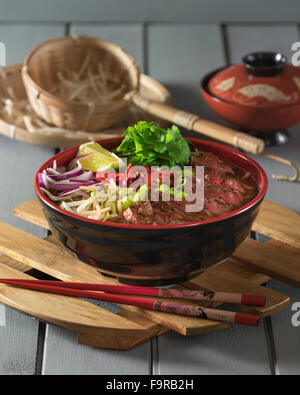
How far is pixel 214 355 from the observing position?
1563 mm

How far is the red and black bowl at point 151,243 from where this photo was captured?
1527 millimetres

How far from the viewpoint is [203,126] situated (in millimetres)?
2453

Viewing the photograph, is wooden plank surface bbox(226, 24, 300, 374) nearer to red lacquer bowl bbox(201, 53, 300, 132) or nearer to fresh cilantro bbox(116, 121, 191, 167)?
red lacquer bowl bbox(201, 53, 300, 132)

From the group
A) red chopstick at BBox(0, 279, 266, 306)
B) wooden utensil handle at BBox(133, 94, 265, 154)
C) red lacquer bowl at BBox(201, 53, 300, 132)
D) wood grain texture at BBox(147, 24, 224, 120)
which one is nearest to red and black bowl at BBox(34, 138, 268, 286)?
red chopstick at BBox(0, 279, 266, 306)

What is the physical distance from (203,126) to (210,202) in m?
0.85

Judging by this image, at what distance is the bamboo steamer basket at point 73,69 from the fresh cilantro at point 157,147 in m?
0.78

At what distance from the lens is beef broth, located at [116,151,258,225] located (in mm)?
1595

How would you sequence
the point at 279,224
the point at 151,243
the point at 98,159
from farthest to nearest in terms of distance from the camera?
the point at 279,224, the point at 98,159, the point at 151,243

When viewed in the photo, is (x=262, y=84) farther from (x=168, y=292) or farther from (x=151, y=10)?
(x=151, y=10)

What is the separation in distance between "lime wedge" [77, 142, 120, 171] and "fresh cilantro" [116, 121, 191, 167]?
0.05 meters

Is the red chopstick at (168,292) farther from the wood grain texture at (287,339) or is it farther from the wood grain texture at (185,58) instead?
the wood grain texture at (185,58)

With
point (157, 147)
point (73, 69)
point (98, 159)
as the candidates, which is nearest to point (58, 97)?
point (73, 69)
